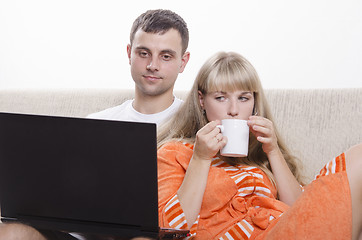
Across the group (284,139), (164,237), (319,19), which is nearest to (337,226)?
(164,237)

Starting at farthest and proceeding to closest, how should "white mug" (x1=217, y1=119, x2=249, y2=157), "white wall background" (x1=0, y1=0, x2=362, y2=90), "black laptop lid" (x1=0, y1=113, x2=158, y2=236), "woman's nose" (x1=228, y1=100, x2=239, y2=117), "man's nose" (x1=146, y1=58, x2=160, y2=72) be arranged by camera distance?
"white wall background" (x1=0, y1=0, x2=362, y2=90)
"man's nose" (x1=146, y1=58, x2=160, y2=72)
"woman's nose" (x1=228, y1=100, x2=239, y2=117)
"white mug" (x1=217, y1=119, x2=249, y2=157)
"black laptop lid" (x1=0, y1=113, x2=158, y2=236)

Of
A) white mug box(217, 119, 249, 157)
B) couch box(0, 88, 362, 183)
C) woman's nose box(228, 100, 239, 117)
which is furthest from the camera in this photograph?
couch box(0, 88, 362, 183)

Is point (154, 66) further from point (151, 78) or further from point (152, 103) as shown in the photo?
point (152, 103)

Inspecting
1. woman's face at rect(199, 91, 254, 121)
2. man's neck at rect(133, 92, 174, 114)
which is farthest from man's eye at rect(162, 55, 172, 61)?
woman's face at rect(199, 91, 254, 121)

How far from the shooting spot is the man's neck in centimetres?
197

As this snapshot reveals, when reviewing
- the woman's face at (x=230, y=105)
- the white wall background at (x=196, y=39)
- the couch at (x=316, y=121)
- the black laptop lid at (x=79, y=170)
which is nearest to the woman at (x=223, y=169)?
the woman's face at (x=230, y=105)

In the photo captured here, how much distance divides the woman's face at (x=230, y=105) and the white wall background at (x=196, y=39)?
109 cm

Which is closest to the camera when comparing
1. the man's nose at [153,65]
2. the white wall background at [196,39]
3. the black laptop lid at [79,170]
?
the black laptop lid at [79,170]

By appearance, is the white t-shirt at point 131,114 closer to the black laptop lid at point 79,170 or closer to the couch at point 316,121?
the couch at point 316,121

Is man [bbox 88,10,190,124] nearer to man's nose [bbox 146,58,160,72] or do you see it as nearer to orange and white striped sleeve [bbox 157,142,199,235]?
man's nose [bbox 146,58,160,72]

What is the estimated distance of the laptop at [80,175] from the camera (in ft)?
3.44

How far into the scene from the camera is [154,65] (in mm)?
1893

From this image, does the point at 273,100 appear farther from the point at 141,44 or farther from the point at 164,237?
the point at 164,237

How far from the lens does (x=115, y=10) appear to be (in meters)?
2.85
